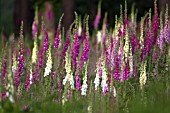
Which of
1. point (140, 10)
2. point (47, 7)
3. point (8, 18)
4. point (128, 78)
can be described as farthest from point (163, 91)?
point (8, 18)

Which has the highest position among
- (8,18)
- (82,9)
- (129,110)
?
(8,18)

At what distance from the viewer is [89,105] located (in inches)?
270

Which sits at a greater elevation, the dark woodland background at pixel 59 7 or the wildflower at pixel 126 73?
the dark woodland background at pixel 59 7

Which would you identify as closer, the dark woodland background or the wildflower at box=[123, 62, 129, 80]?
the wildflower at box=[123, 62, 129, 80]

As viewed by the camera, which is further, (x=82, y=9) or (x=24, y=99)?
(x=82, y=9)

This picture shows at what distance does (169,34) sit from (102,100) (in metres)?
2.34

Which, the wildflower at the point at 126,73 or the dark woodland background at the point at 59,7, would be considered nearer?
the wildflower at the point at 126,73

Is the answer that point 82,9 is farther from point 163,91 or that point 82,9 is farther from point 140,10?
point 163,91

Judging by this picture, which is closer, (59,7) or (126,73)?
(126,73)

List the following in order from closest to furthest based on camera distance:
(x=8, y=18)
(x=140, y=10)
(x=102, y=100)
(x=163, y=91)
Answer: (x=102, y=100)
(x=163, y=91)
(x=140, y=10)
(x=8, y=18)

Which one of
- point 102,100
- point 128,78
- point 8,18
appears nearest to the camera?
point 102,100

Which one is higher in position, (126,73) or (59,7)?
(59,7)

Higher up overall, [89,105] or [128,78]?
[128,78]

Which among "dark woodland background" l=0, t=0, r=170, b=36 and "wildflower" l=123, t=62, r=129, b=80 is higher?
"dark woodland background" l=0, t=0, r=170, b=36
